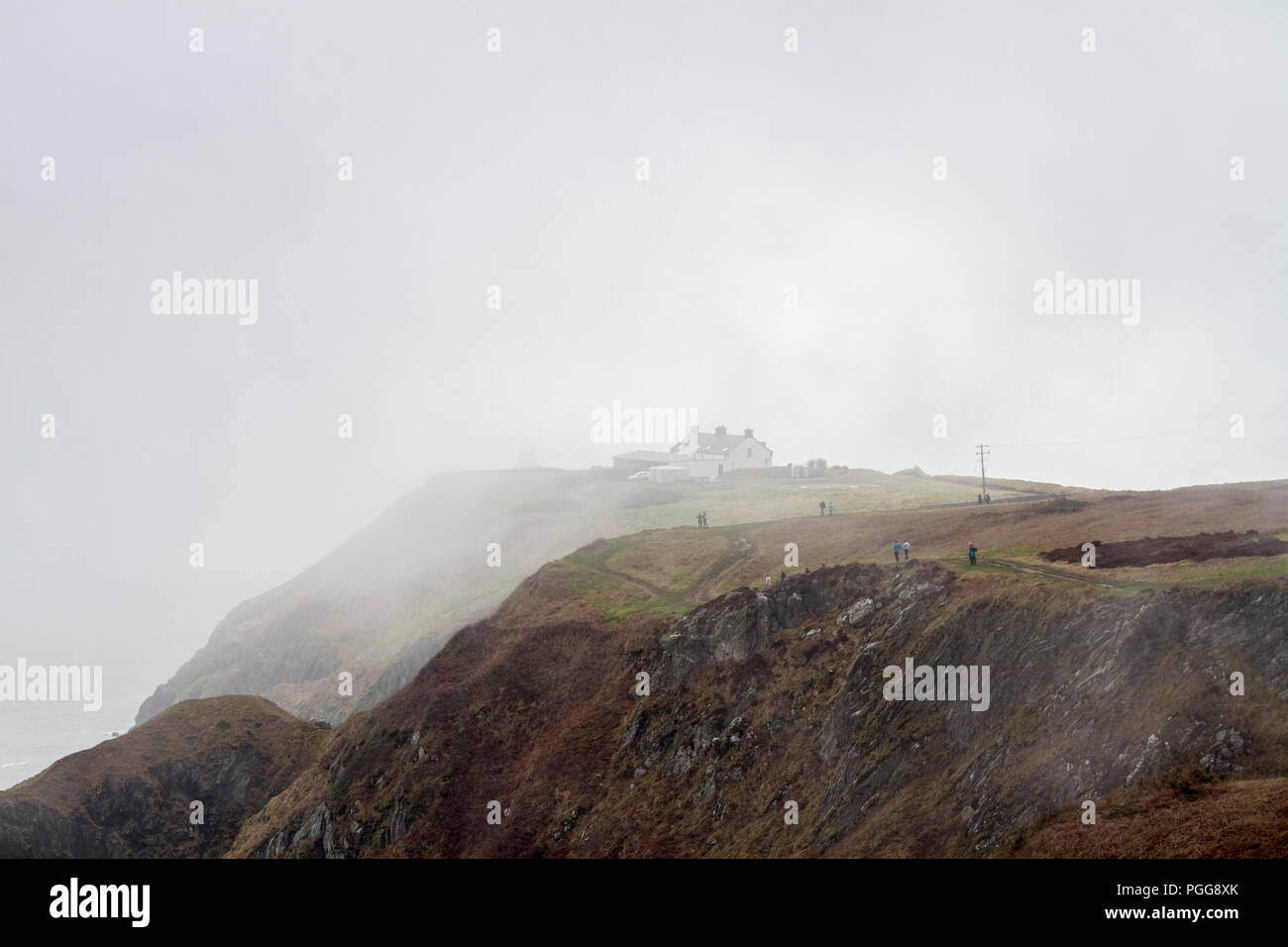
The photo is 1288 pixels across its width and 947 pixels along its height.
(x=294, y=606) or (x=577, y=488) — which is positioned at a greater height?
(x=577, y=488)

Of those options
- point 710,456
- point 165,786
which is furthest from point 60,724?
point 710,456

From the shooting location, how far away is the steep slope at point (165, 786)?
55312 millimetres

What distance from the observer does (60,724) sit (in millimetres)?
145375

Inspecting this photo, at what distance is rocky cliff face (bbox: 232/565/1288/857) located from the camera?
28734 mm

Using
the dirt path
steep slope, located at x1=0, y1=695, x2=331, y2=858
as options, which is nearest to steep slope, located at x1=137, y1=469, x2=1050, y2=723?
steep slope, located at x1=0, y1=695, x2=331, y2=858

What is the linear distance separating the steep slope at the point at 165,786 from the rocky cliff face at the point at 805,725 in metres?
4.96

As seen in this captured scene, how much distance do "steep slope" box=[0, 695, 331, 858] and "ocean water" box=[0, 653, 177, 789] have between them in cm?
5104

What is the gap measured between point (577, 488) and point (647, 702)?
316 feet
